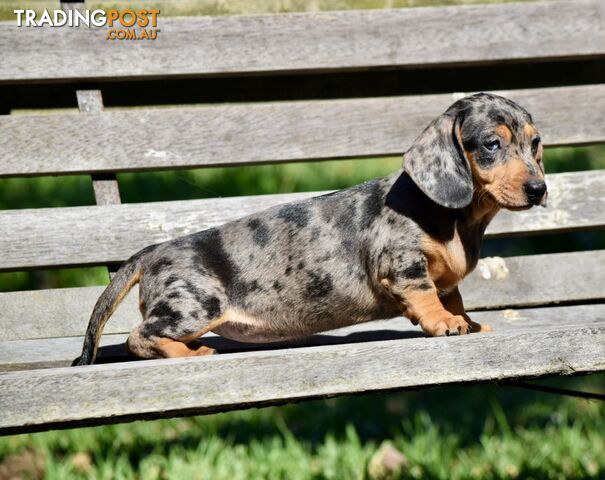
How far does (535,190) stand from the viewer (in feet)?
10.2

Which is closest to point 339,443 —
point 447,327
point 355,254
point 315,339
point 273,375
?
point 315,339

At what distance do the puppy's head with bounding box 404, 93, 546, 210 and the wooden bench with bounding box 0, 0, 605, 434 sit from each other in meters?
Answer: 0.78

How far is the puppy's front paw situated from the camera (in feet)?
10.0

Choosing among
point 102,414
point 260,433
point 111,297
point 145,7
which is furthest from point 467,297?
point 102,414

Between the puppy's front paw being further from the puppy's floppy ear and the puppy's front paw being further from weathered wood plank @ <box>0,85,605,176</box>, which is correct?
weathered wood plank @ <box>0,85,605,176</box>

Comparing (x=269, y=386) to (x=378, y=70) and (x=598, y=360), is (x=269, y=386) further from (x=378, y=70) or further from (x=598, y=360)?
(x=378, y=70)

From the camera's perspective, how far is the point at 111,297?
3510 millimetres

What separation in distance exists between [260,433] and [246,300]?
1.75 m

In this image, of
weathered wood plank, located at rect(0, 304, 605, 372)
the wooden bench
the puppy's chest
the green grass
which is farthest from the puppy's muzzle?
the green grass

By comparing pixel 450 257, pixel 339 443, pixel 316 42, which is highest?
pixel 316 42

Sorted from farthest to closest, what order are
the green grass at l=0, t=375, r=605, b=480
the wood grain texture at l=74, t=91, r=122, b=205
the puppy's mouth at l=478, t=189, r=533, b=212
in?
1. the green grass at l=0, t=375, r=605, b=480
2. the wood grain texture at l=74, t=91, r=122, b=205
3. the puppy's mouth at l=478, t=189, r=533, b=212

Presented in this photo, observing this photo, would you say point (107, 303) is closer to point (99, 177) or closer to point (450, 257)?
point (99, 177)

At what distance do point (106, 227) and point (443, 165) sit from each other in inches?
A: 67.3

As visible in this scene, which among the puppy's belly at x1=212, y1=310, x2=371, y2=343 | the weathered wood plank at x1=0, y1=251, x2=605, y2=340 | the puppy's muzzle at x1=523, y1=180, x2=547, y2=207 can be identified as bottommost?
the weathered wood plank at x1=0, y1=251, x2=605, y2=340
